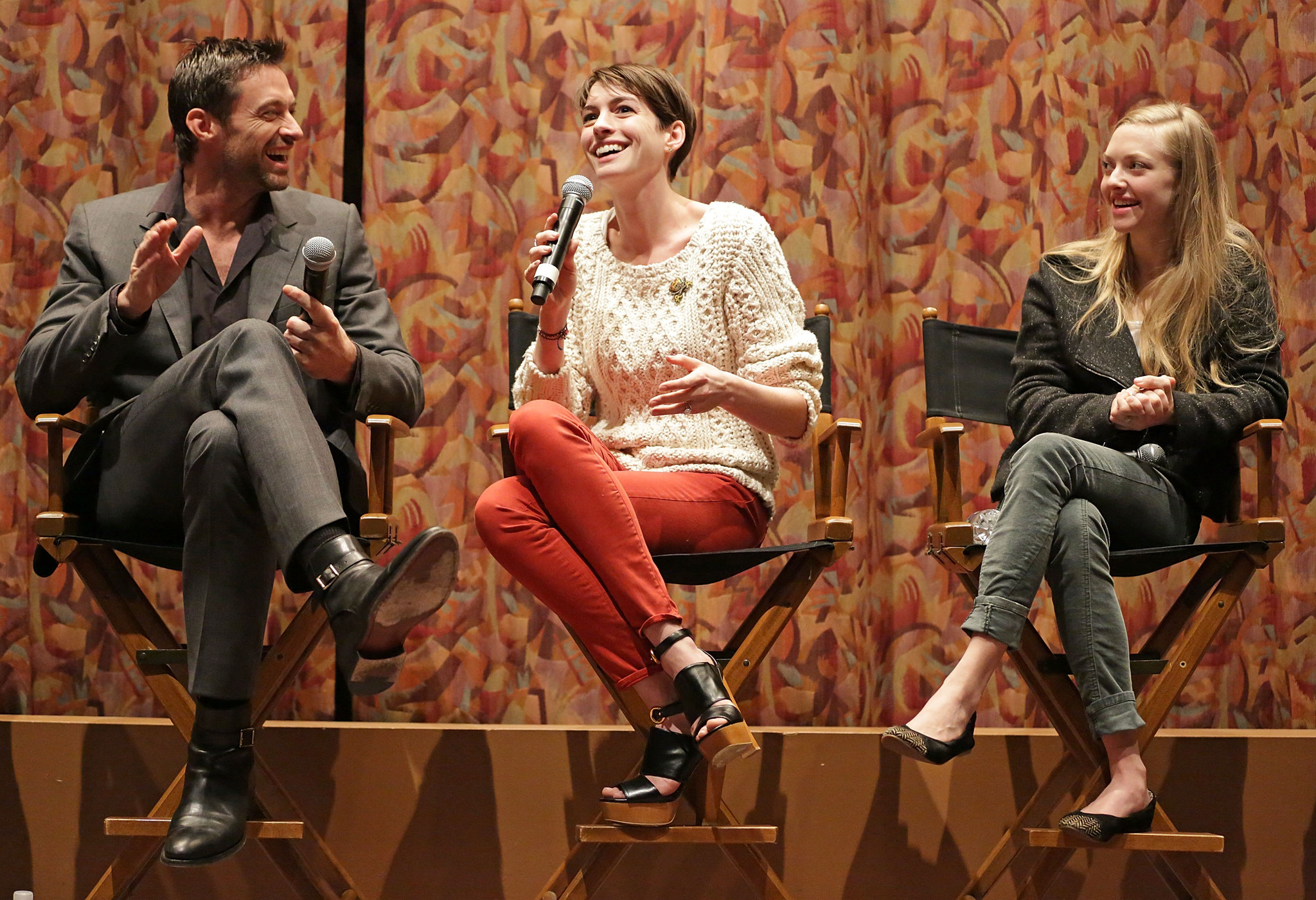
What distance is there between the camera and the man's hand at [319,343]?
2.01 m

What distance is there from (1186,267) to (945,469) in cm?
62

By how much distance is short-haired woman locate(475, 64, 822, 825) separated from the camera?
1.91m

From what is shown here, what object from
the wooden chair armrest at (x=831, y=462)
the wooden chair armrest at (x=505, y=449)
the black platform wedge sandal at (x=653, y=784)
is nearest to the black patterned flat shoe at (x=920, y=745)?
the black platform wedge sandal at (x=653, y=784)

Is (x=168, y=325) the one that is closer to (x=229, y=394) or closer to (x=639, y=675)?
(x=229, y=394)

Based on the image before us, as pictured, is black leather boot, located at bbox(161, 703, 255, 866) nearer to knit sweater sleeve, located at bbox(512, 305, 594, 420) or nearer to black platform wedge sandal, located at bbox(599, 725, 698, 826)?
black platform wedge sandal, located at bbox(599, 725, 698, 826)

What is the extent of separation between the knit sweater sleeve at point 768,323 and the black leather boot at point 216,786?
3.38ft

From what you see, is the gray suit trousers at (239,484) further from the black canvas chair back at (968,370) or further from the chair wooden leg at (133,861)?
the black canvas chair back at (968,370)

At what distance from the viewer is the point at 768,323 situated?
2.25 metres

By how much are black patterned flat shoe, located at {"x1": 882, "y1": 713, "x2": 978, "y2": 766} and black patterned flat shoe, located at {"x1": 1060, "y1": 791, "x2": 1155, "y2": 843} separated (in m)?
0.20

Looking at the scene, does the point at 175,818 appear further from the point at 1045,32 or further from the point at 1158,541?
the point at 1045,32

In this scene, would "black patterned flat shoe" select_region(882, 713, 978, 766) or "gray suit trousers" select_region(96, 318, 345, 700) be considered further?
"black patterned flat shoe" select_region(882, 713, 978, 766)

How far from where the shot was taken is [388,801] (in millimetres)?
2410

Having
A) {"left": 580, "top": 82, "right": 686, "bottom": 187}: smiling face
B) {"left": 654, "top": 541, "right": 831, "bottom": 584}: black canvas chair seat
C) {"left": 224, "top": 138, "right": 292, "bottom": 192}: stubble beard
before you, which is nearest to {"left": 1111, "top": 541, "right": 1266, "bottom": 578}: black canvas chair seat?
{"left": 654, "top": 541, "right": 831, "bottom": 584}: black canvas chair seat

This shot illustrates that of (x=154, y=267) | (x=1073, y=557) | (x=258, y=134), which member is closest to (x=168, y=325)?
(x=154, y=267)
